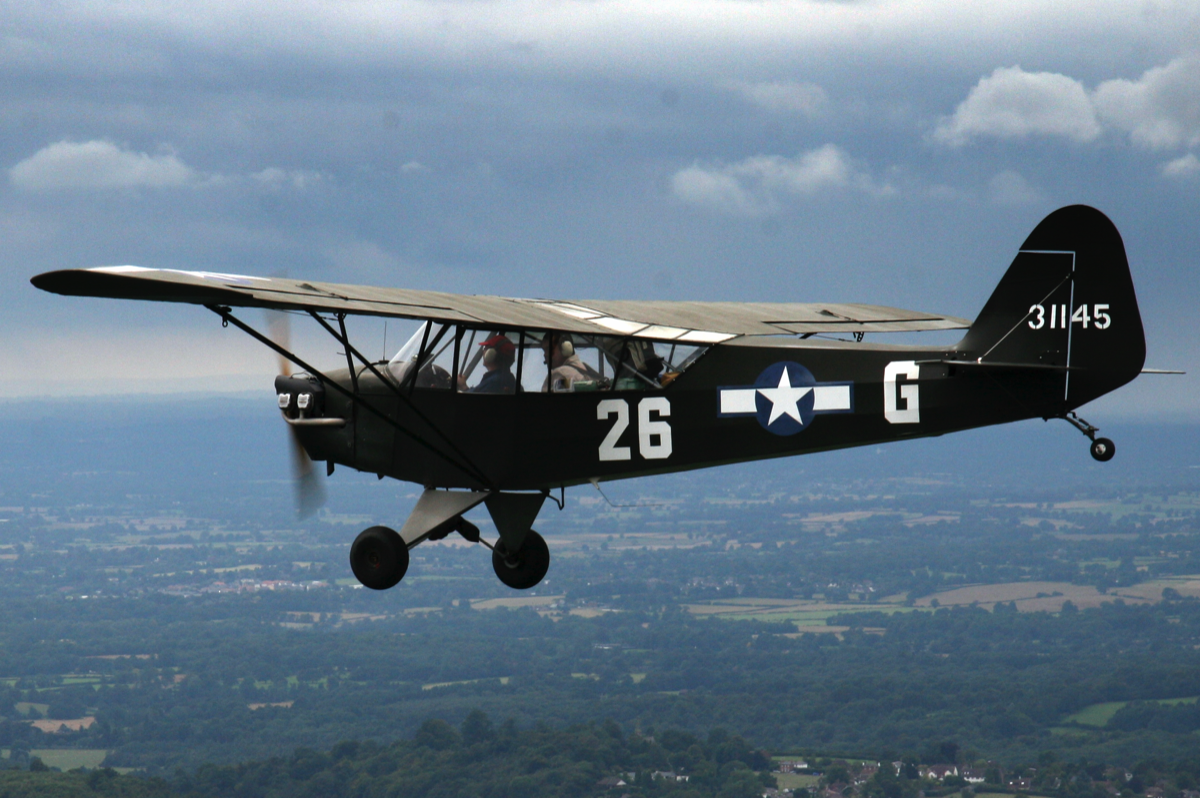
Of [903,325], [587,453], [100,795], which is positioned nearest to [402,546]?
[587,453]

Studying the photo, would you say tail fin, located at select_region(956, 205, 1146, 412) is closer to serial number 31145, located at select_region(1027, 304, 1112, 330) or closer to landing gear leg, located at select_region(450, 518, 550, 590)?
serial number 31145, located at select_region(1027, 304, 1112, 330)

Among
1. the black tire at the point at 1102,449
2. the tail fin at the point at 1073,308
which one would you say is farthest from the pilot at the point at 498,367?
the black tire at the point at 1102,449

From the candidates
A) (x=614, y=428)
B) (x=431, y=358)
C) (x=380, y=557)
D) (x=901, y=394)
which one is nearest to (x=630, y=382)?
(x=614, y=428)

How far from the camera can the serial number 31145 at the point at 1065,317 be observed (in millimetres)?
12148

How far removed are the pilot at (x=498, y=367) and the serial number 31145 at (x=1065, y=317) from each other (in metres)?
5.36

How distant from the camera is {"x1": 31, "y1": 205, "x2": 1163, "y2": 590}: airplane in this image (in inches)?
482

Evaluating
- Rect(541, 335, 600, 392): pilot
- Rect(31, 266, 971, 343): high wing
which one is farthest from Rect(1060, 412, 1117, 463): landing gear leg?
Rect(541, 335, 600, 392): pilot

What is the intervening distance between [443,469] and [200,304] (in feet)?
11.4

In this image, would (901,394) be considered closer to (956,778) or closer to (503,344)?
(503,344)

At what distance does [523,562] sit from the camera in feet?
50.6

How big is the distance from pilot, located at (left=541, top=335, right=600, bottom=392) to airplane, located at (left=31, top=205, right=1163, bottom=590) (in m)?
0.02

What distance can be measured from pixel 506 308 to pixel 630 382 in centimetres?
159

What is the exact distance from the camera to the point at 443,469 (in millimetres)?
14234

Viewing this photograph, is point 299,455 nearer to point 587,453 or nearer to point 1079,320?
point 587,453
